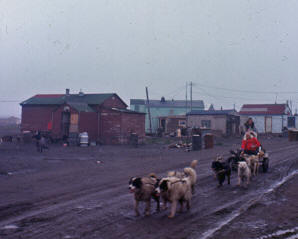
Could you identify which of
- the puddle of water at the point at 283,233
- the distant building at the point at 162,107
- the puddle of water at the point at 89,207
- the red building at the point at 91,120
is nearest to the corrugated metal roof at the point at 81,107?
the red building at the point at 91,120

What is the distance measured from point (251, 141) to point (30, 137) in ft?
112

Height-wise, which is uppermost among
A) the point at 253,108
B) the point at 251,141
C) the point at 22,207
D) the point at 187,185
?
the point at 253,108

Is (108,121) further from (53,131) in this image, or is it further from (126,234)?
(126,234)

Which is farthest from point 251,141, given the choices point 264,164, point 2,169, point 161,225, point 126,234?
point 2,169

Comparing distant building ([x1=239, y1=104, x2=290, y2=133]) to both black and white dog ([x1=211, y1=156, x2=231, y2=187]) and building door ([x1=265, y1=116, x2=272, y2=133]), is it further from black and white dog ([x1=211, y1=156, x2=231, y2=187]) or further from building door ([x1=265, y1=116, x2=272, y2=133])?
black and white dog ([x1=211, y1=156, x2=231, y2=187])

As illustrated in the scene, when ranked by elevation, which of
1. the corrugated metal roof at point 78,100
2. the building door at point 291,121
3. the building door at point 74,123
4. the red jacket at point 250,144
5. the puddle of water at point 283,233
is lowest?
the puddle of water at point 283,233

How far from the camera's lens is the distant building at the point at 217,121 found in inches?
2143

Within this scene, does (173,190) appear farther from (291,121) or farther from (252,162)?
(291,121)

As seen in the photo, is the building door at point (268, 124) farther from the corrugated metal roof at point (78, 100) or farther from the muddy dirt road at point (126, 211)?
the muddy dirt road at point (126, 211)

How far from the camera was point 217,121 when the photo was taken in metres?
54.9

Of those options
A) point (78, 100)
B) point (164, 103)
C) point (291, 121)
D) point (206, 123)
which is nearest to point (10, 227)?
point (78, 100)

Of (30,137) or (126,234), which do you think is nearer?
(126,234)

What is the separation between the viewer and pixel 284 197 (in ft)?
34.2

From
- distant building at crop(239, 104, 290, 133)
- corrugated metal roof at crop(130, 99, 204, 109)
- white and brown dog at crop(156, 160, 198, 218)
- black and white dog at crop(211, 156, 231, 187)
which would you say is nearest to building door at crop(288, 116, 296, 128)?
distant building at crop(239, 104, 290, 133)
